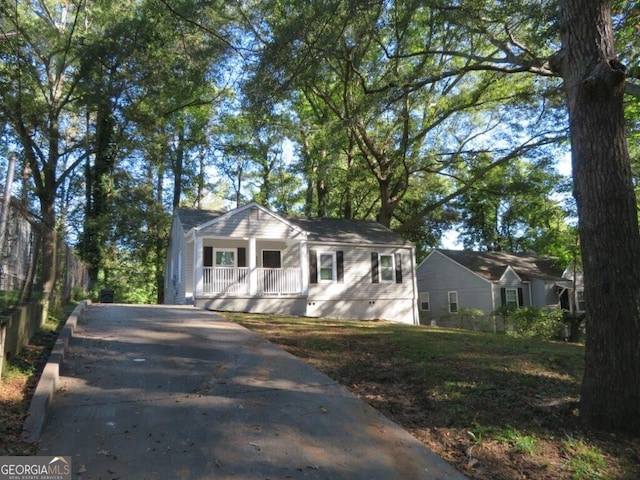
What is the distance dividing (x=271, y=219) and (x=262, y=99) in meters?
9.63

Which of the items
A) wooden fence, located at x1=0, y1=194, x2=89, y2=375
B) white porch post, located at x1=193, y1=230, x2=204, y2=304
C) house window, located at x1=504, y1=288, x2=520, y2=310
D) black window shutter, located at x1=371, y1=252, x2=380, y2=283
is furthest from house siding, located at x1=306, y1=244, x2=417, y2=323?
wooden fence, located at x1=0, y1=194, x2=89, y2=375

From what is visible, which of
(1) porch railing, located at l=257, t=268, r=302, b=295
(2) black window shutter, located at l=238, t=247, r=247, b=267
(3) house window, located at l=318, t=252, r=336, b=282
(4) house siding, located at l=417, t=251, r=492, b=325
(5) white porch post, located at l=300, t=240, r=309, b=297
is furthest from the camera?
(4) house siding, located at l=417, t=251, r=492, b=325

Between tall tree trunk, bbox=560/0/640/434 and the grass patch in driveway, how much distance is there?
1.56ft

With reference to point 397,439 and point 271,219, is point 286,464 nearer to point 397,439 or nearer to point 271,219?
point 397,439

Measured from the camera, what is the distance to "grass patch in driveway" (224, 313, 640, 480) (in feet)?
14.1

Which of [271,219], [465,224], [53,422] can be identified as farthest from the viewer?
[465,224]

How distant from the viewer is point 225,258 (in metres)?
20.2

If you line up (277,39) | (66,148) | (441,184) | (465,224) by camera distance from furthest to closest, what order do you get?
(465,224) < (441,184) < (66,148) < (277,39)

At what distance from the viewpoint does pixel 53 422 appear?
447 centimetres

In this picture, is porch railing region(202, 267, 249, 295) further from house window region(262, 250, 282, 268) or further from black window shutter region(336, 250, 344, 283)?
black window shutter region(336, 250, 344, 283)

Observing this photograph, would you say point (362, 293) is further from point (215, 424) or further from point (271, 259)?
point (215, 424)

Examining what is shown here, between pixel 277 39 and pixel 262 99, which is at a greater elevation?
pixel 277 39

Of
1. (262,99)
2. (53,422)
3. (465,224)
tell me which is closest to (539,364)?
(53,422)

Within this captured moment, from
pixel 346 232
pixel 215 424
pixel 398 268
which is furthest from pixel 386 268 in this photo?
pixel 215 424
